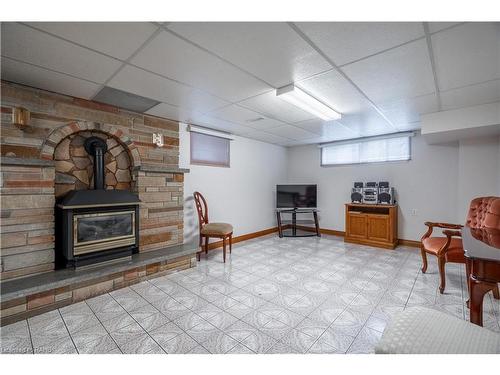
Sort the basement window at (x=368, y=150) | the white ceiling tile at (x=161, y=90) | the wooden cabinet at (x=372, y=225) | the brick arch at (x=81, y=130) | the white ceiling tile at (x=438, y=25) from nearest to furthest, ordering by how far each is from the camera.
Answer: the white ceiling tile at (x=438, y=25), the white ceiling tile at (x=161, y=90), the brick arch at (x=81, y=130), the wooden cabinet at (x=372, y=225), the basement window at (x=368, y=150)

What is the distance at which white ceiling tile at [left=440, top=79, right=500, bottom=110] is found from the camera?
2.34m

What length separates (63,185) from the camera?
263 cm

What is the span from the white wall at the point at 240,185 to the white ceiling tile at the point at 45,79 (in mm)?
1491

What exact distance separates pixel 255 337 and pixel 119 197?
2176 millimetres

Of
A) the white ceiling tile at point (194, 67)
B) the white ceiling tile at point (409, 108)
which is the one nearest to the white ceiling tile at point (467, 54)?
the white ceiling tile at point (409, 108)

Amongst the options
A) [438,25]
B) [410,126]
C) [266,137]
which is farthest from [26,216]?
[410,126]

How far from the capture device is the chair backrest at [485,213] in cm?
261

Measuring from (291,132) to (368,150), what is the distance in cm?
188

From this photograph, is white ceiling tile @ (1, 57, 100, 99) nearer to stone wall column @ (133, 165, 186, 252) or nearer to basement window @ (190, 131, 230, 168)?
stone wall column @ (133, 165, 186, 252)

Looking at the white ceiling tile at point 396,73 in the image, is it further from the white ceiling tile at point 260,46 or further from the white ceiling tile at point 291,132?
the white ceiling tile at point 291,132

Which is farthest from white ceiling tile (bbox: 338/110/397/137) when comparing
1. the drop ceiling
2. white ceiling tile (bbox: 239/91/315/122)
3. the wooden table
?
the wooden table

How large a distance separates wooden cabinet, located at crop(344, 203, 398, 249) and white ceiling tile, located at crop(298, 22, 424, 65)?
11.3 ft
